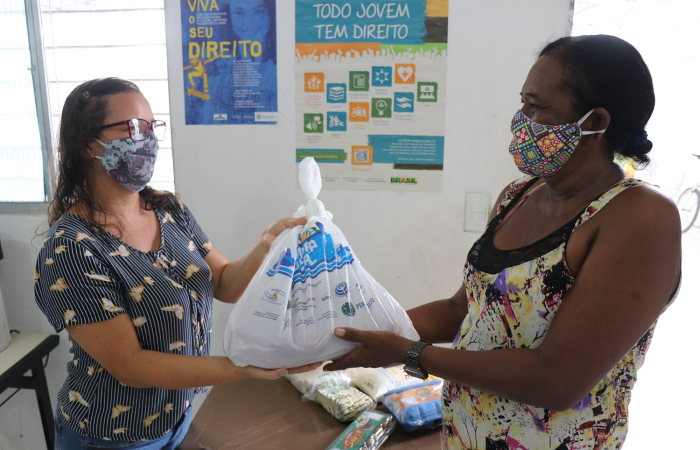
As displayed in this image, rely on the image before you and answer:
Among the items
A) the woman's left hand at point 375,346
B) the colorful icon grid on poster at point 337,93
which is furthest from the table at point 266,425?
the colorful icon grid on poster at point 337,93

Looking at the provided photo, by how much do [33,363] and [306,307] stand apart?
1.57 meters

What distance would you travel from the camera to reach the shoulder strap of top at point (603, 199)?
0.81 m

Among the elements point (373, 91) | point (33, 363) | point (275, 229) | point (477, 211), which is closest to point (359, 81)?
point (373, 91)

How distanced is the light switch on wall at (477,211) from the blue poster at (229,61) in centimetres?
86

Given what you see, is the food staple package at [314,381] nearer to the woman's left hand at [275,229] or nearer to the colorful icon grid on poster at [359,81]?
the woman's left hand at [275,229]

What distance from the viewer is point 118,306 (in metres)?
1.08

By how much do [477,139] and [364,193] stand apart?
19.5 inches

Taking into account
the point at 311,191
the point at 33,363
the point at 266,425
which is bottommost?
the point at 33,363

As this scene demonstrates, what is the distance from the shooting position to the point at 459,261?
78.0 inches

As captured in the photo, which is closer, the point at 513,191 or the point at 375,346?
the point at 375,346

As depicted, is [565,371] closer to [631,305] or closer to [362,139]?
[631,305]

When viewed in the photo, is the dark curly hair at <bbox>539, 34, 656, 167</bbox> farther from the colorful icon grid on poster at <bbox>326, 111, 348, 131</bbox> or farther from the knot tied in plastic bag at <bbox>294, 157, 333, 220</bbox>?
the colorful icon grid on poster at <bbox>326, 111, 348, 131</bbox>

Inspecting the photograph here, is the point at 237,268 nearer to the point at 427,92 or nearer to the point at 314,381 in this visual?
the point at 314,381

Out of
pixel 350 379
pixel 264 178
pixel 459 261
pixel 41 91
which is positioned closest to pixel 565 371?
pixel 350 379
